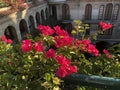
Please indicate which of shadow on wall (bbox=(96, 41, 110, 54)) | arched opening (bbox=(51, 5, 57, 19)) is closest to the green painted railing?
shadow on wall (bbox=(96, 41, 110, 54))

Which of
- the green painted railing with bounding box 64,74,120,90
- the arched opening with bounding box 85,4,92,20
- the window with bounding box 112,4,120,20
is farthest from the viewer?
the arched opening with bounding box 85,4,92,20

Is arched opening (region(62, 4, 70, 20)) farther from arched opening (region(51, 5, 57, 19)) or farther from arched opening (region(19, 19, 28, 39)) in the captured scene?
arched opening (region(19, 19, 28, 39))

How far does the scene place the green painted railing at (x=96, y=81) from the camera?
1661mm

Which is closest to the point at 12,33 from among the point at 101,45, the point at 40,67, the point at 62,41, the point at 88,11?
the point at 62,41

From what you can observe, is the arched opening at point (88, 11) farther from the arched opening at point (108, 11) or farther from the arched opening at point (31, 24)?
the arched opening at point (31, 24)

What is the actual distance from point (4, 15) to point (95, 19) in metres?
13.4

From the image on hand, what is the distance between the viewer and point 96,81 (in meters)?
1.72

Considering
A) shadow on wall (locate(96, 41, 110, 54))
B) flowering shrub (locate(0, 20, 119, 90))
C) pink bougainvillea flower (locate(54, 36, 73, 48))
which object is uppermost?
pink bougainvillea flower (locate(54, 36, 73, 48))

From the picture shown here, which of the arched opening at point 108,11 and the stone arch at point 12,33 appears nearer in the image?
the stone arch at point 12,33

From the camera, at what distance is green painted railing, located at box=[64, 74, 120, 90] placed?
65.4 inches

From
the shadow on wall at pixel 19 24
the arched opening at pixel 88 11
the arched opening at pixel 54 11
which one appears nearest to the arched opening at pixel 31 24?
the shadow on wall at pixel 19 24

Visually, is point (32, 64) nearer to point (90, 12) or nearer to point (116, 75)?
point (116, 75)

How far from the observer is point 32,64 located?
2.22 m

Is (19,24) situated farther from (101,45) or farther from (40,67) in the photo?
(40,67)
